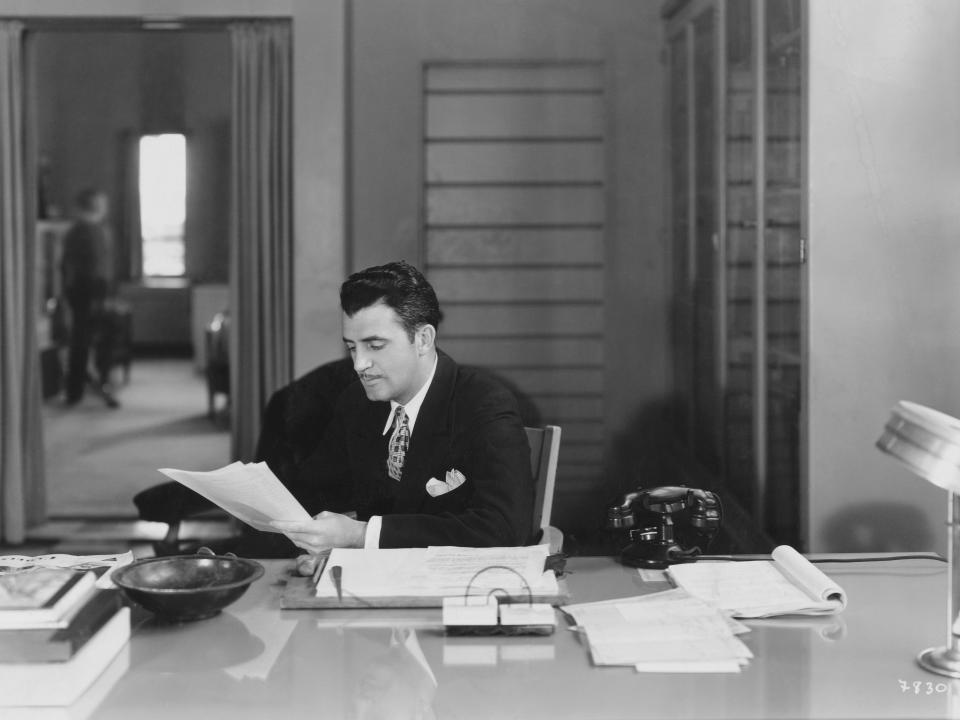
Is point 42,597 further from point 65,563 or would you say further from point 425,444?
point 425,444

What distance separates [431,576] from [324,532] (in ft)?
0.79

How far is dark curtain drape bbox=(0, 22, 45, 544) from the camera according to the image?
4836 millimetres

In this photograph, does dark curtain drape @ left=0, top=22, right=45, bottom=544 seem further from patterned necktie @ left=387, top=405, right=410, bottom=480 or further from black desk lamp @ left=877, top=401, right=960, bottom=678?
black desk lamp @ left=877, top=401, right=960, bottom=678

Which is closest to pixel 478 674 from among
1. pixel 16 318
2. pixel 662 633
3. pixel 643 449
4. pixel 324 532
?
pixel 662 633

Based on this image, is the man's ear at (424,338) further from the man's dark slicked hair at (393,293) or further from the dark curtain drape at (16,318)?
the dark curtain drape at (16,318)

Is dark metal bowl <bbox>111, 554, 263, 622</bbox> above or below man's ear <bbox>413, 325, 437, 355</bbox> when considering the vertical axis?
below

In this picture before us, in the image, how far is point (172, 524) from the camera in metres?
3.05

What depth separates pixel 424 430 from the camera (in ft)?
7.82

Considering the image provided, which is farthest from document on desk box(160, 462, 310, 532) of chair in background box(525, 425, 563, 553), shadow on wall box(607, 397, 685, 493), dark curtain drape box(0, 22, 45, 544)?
dark curtain drape box(0, 22, 45, 544)

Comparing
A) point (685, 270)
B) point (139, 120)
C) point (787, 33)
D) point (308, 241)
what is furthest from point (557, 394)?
point (139, 120)

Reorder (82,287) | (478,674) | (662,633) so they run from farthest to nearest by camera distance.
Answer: (82,287) < (662,633) < (478,674)

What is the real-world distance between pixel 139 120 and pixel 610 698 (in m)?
10.4

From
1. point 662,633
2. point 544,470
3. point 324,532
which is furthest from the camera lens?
point 544,470

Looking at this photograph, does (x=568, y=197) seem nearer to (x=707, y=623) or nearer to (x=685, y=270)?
(x=685, y=270)
